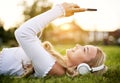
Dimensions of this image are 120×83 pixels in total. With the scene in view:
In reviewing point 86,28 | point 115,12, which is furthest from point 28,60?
point 86,28

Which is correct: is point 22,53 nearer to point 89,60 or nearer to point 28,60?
point 28,60

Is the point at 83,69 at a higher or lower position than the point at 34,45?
lower

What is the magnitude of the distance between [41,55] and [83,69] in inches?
7.1

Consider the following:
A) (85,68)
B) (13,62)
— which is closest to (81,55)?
(85,68)

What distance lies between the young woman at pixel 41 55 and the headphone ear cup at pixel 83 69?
0.02 metres

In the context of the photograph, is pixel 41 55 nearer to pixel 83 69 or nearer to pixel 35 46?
pixel 35 46

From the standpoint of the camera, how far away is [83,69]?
1.66 meters

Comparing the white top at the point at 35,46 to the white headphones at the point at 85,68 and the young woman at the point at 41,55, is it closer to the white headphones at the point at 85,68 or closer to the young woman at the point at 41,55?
the young woman at the point at 41,55

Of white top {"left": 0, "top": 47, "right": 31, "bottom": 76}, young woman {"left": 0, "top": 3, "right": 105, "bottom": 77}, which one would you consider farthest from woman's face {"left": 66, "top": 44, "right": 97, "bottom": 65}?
white top {"left": 0, "top": 47, "right": 31, "bottom": 76}

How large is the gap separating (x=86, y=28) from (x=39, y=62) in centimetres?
203

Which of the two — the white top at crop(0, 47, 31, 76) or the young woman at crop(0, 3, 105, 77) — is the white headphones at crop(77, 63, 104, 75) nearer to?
the young woman at crop(0, 3, 105, 77)

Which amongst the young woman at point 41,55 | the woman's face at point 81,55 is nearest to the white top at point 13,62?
the young woman at point 41,55

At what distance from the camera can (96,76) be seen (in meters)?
1.65

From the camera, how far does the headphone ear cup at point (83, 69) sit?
5.39 ft
